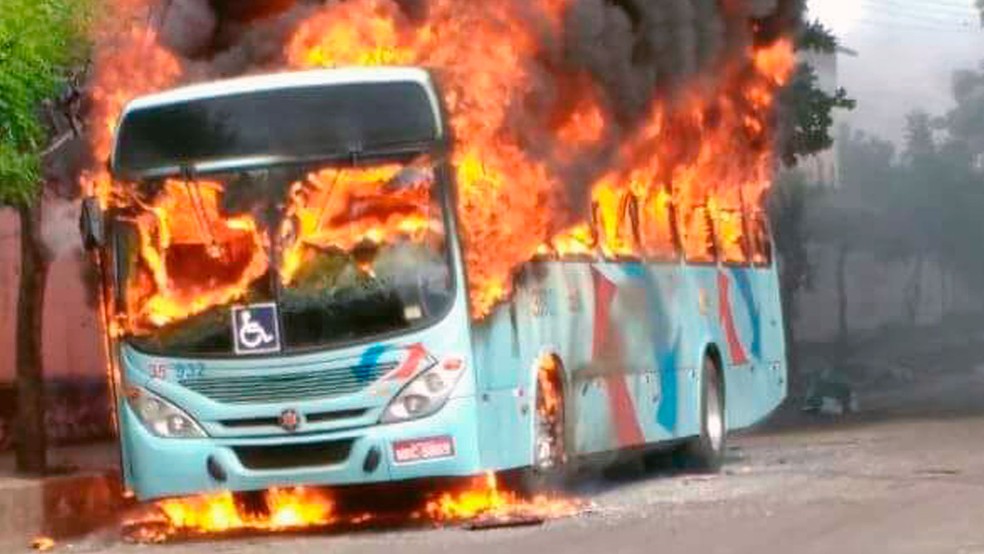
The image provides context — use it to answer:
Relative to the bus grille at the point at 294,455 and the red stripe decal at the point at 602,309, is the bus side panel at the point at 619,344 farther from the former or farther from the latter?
the bus grille at the point at 294,455

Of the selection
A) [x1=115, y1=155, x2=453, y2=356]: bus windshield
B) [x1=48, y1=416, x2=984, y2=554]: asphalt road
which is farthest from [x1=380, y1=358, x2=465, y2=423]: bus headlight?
[x1=48, y1=416, x2=984, y2=554]: asphalt road

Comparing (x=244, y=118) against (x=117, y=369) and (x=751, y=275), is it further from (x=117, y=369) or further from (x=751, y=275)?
(x=751, y=275)

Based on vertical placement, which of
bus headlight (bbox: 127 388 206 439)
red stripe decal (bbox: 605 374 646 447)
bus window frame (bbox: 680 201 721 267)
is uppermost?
bus window frame (bbox: 680 201 721 267)

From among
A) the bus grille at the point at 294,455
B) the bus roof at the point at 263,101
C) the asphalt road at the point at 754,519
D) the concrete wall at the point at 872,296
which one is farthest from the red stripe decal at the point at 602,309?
the concrete wall at the point at 872,296

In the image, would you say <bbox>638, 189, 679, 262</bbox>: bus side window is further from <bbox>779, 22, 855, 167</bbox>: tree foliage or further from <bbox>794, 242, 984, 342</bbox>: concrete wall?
<bbox>794, 242, 984, 342</bbox>: concrete wall

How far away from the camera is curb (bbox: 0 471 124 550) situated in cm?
1600

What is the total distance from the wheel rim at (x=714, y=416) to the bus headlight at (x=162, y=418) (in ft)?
22.2

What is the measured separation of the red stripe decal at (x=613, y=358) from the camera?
16.9 metres

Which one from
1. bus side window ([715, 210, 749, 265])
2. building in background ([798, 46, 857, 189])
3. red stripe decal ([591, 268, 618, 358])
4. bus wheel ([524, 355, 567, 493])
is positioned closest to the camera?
bus wheel ([524, 355, 567, 493])

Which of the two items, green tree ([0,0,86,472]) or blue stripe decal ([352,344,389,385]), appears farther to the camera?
green tree ([0,0,86,472])

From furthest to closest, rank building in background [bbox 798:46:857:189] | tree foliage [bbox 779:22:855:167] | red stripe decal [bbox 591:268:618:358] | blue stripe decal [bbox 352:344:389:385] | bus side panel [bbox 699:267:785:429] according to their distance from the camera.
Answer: building in background [bbox 798:46:857:189] < tree foliage [bbox 779:22:855:167] < bus side panel [bbox 699:267:785:429] < red stripe decal [bbox 591:268:618:358] < blue stripe decal [bbox 352:344:389:385]

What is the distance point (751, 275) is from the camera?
22016 millimetres

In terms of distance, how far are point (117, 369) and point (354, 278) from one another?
1.86 m

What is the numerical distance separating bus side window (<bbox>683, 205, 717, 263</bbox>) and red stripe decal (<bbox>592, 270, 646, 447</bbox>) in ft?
7.99
